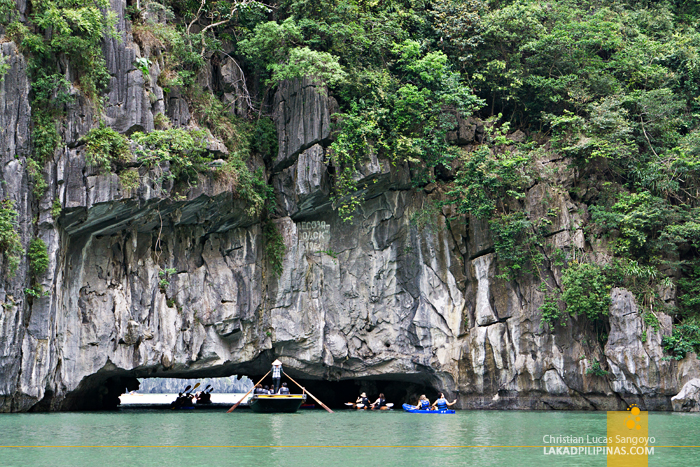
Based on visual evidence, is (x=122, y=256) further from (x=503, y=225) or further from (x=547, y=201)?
(x=547, y=201)

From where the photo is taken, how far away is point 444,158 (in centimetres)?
2158

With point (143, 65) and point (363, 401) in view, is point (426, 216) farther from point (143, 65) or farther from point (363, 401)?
point (143, 65)

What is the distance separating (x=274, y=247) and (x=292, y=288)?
1510 millimetres

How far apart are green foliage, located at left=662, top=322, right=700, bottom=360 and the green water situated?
234cm

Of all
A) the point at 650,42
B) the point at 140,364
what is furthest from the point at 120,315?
the point at 650,42

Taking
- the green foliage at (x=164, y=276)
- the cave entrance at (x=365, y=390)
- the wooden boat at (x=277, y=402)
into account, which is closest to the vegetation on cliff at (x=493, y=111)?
the green foliage at (x=164, y=276)

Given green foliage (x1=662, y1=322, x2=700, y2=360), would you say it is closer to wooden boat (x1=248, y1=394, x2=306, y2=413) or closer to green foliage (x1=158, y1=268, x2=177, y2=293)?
wooden boat (x1=248, y1=394, x2=306, y2=413)

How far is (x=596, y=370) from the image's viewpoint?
2025 centimetres

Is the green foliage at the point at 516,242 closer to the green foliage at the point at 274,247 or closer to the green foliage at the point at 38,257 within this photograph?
the green foliage at the point at 274,247

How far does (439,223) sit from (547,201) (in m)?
3.70

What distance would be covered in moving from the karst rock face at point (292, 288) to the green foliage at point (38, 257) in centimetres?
19

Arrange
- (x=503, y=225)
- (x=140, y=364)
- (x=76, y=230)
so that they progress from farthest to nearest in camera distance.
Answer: (x=503, y=225) → (x=140, y=364) → (x=76, y=230)

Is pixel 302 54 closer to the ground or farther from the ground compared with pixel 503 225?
farther from the ground

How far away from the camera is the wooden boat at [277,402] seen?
63.1 feet
